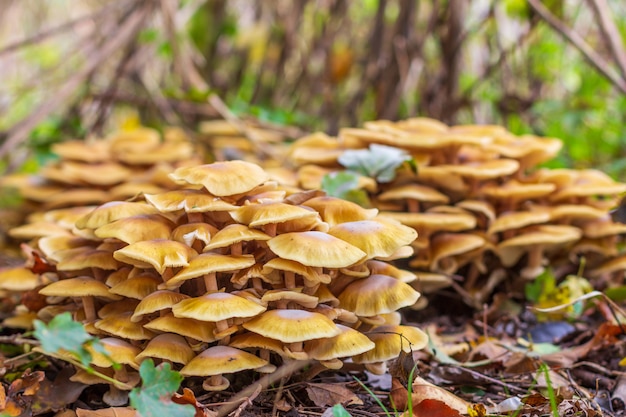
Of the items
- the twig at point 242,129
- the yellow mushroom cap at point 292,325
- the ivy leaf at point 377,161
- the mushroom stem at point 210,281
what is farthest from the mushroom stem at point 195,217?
the twig at point 242,129

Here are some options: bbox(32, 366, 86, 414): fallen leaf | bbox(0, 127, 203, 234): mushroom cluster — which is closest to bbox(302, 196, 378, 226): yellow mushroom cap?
bbox(32, 366, 86, 414): fallen leaf

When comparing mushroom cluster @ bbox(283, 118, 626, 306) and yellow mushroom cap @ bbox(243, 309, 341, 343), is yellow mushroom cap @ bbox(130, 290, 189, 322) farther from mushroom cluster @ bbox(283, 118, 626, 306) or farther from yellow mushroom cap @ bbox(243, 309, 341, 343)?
mushroom cluster @ bbox(283, 118, 626, 306)

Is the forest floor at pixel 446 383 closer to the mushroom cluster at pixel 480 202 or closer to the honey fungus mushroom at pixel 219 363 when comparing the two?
the honey fungus mushroom at pixel 219 363

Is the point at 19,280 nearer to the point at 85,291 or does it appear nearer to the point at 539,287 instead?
the point at 85,291

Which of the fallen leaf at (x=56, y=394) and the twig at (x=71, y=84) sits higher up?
the twig at (x=71, y=84)

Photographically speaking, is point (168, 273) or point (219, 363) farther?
point (168, 273)

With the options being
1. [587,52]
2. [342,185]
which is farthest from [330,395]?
[587,52]

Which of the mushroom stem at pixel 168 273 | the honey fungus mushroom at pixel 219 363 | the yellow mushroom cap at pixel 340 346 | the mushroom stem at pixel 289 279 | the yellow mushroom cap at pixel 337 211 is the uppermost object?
the yellow mushroom cap at pixel 337 211
